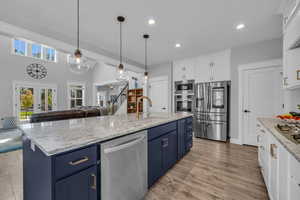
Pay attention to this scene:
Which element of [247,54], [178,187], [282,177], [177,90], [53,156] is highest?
[247,54]

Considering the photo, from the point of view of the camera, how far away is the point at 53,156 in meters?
0.76

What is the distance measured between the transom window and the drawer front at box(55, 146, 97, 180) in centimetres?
676

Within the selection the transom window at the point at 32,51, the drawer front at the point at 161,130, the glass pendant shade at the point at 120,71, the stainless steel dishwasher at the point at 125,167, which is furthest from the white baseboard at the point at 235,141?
the transom window at the point at 32,51

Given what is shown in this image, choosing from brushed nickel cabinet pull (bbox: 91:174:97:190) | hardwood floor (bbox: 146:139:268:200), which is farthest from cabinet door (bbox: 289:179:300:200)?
brushed nickel cabinet pull (bbox: 91:174:97:190)

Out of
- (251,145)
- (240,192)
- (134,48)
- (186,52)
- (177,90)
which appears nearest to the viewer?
(240,192)

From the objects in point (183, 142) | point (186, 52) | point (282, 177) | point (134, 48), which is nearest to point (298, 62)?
point (282, 177)

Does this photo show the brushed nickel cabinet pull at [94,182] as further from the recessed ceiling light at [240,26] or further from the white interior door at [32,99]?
the white interior door at [32,99]

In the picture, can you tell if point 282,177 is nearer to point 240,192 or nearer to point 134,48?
point 240,192

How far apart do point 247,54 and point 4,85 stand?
9084mm

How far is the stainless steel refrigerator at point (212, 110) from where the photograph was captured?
347 centimetres

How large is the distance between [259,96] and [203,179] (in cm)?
262

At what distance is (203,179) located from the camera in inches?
73.7

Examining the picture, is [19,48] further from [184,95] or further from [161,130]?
[161,130]

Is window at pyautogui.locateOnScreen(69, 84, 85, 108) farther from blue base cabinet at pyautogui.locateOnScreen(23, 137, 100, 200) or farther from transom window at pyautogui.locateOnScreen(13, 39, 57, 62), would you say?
blue base cabinet at pyautogui.locateOnScreen(23, 137, 100, 200)
